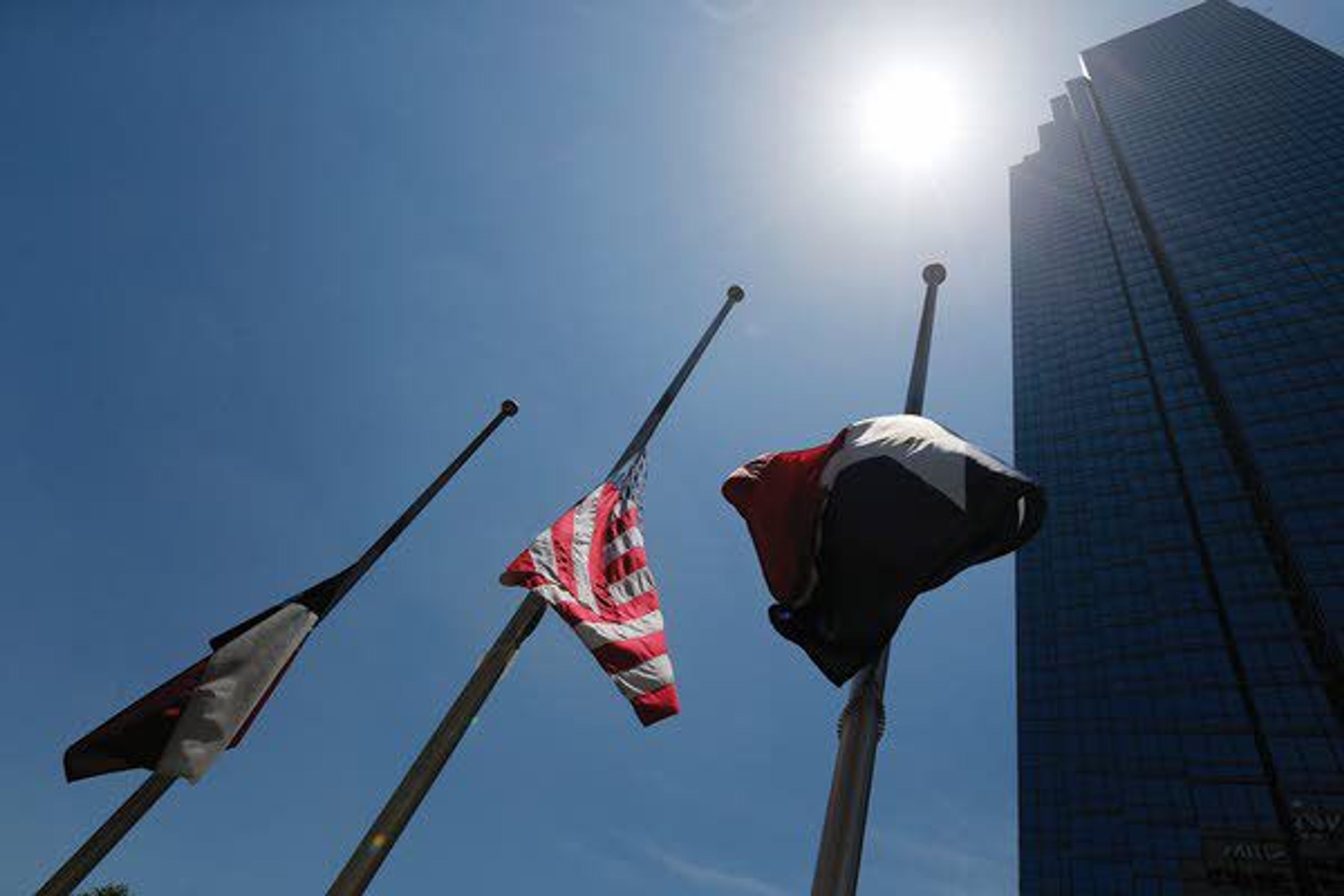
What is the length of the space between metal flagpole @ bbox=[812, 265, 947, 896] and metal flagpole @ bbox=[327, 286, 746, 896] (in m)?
3.35

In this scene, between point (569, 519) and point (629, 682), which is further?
point (569, 519)

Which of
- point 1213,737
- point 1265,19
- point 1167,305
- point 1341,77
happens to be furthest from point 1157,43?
point 1213,737

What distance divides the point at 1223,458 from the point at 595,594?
105340 mm

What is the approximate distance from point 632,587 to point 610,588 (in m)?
0.32

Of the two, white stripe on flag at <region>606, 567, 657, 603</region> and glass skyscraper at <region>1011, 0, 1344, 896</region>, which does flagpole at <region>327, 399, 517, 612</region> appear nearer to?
white stripe on flag at <region>606, 567, 657, 603</region>

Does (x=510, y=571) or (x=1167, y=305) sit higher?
(x=510, y=571)

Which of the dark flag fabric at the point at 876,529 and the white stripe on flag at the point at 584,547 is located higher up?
the white stripe on flag at the point at 584,547

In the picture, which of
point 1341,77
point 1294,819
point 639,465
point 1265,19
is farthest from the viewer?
point 1265,19

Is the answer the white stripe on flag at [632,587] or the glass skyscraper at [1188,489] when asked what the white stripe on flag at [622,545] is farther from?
the glass skyscraper at [1188,489]

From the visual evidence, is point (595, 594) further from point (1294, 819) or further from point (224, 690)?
point (1294, 819)

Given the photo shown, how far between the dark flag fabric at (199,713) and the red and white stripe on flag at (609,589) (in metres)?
3.93

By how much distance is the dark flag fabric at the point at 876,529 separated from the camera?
675 centimetres

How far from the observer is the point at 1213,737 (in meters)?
73.8

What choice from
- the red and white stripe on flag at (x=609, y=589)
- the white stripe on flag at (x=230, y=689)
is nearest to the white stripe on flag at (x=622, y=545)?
the red and white stripe on flag at (x=609, y=589)
